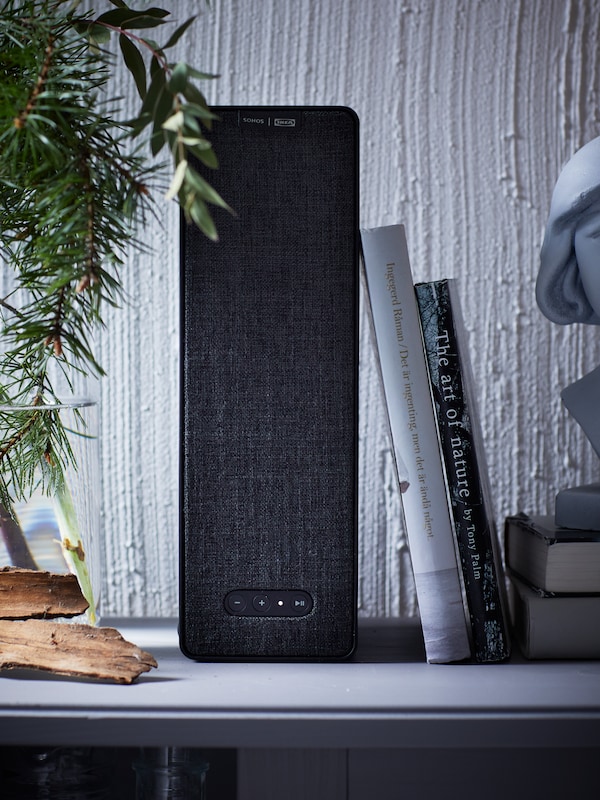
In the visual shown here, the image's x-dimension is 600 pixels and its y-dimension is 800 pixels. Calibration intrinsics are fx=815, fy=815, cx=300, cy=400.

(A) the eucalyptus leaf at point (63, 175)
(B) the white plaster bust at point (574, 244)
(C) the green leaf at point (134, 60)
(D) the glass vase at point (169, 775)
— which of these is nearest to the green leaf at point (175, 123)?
(A) the eucalyptus leaf at point (63, 175)

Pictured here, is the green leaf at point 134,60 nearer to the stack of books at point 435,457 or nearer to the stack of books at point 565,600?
the stack of books at point 435,457

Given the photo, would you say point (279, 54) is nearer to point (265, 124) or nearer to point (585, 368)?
point (265, 124)

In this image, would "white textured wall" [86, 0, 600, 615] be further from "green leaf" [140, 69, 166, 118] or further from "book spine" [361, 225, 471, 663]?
"green leaf" [140, 69, 166, 118]

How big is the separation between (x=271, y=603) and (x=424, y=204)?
49 centimetres

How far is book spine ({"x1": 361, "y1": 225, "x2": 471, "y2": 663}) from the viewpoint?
609mm

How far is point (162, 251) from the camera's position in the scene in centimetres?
90

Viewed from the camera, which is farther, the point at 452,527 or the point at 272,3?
the point at 272,3

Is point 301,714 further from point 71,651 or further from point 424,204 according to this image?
point 424,204

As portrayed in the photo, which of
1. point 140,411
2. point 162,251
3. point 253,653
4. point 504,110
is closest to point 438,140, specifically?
point 504,110

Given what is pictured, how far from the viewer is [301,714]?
0.51 m

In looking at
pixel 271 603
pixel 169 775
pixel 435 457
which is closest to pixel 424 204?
pixel 435 457

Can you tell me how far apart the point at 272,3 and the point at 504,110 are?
28 cm

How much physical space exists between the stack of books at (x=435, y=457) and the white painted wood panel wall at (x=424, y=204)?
0.28m

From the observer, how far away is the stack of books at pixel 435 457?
610mm
